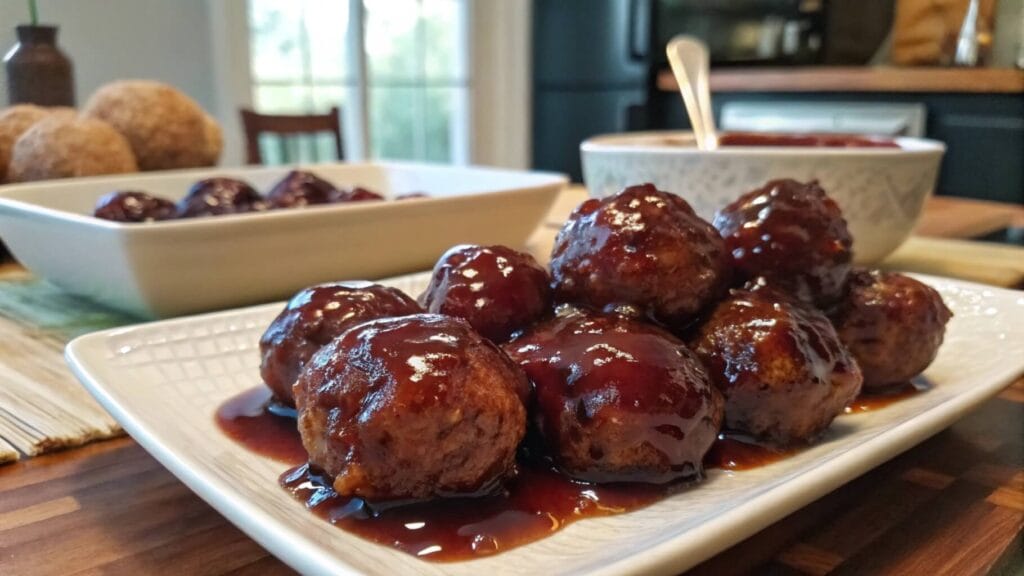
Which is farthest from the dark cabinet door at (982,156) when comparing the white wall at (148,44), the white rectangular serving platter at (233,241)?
the white wall at (148,44)

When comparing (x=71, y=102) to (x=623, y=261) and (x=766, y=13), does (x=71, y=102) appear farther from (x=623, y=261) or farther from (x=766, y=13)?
(x=766, y=13)

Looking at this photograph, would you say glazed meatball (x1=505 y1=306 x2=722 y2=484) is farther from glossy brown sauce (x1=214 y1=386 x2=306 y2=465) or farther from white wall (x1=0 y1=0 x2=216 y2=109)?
white wall (x1=0 y1=0 x2=216 y2=109)

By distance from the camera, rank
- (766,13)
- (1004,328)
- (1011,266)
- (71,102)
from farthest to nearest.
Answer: (766,13) → (71,102) → (1011,266) → (1004,328)

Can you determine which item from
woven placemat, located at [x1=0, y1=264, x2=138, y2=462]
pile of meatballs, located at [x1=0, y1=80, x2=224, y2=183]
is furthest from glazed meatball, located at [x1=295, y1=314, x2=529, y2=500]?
pile of meatballs, located at [x1=0, y1=80, x2=224, y2=183]

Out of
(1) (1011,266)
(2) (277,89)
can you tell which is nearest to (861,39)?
(2) (277,89)

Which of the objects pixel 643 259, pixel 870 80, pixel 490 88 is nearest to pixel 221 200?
pixel 643 259
